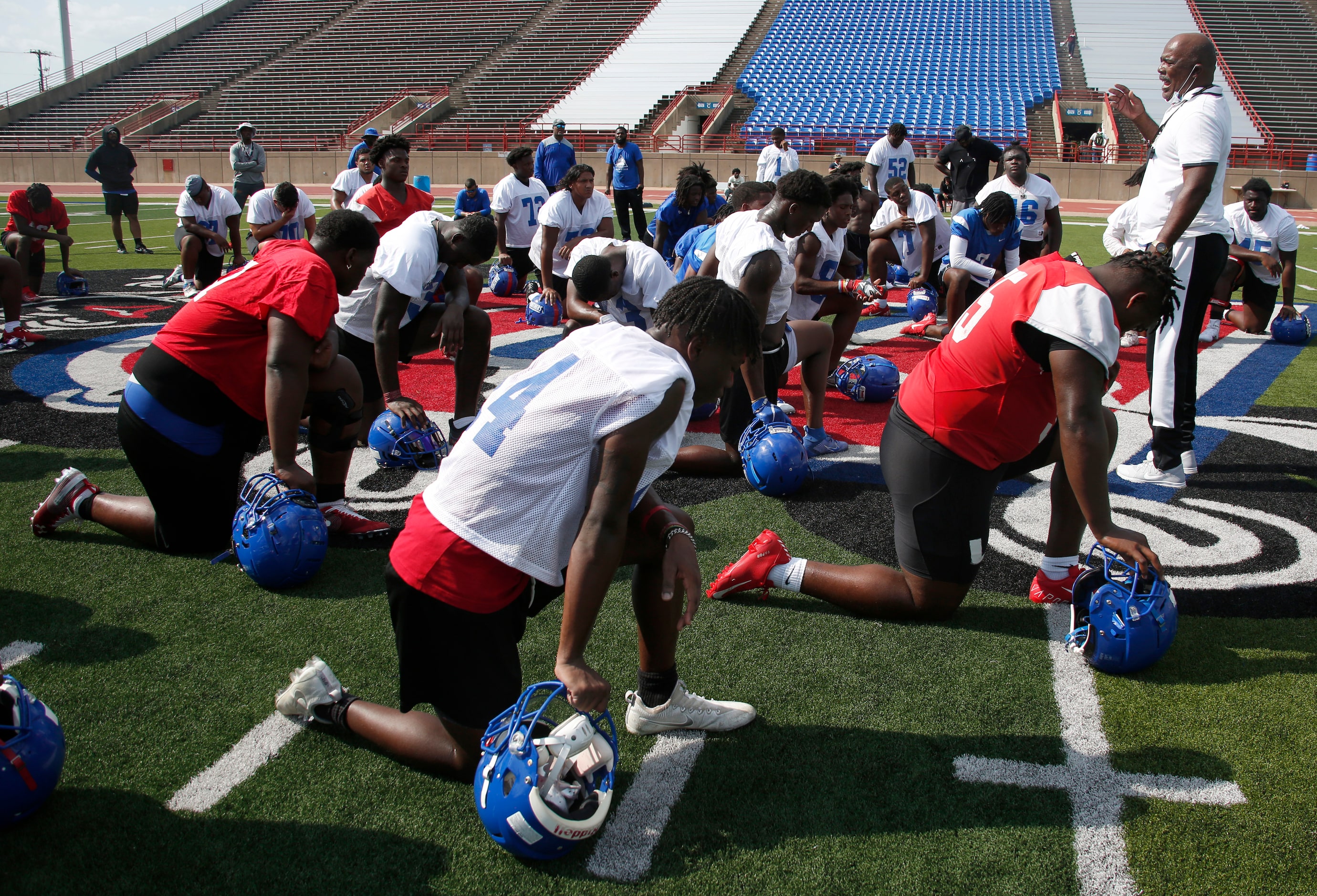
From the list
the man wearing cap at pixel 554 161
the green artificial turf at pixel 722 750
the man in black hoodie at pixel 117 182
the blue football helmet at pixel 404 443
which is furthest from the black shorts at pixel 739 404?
the man in black hoodie at pixel 117 182

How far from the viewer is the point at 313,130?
3378 cm

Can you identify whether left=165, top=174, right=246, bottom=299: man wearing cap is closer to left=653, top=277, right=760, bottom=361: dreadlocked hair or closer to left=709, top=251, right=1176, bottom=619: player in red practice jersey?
left=709, top=251, right=1176, bottom=619: player in red practice jersey

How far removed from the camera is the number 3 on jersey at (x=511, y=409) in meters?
2.32

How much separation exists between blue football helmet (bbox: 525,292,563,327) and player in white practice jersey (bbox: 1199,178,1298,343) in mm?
6382

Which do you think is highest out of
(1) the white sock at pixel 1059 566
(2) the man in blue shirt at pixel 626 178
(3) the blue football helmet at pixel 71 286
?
(2) the man in blue shirt at pixel 626 178

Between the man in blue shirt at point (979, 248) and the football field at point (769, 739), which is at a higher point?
the man in blue shirt at point (979, 248)

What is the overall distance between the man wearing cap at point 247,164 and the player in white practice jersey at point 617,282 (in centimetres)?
1213

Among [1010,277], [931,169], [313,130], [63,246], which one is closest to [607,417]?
[1010,277]

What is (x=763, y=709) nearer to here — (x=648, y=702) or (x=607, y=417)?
(x=648, y=702)

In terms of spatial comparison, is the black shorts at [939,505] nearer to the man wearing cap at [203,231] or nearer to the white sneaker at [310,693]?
the white sneaker at [310,693]

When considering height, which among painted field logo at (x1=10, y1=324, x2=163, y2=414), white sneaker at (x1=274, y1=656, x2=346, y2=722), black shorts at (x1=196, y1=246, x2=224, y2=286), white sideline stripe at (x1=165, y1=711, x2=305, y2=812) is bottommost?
white sideline stripe at (x1=165, y1=711, x2=305, y2=812)

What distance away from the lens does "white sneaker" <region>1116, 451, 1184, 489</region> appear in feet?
17.0

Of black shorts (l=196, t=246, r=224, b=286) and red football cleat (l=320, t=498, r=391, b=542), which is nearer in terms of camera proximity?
red football cleat (l=320, t=498, r=391, b=542)

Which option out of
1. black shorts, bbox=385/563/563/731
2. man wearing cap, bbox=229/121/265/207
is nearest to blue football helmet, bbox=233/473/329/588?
black shorts, bbox=385/563/563/731
